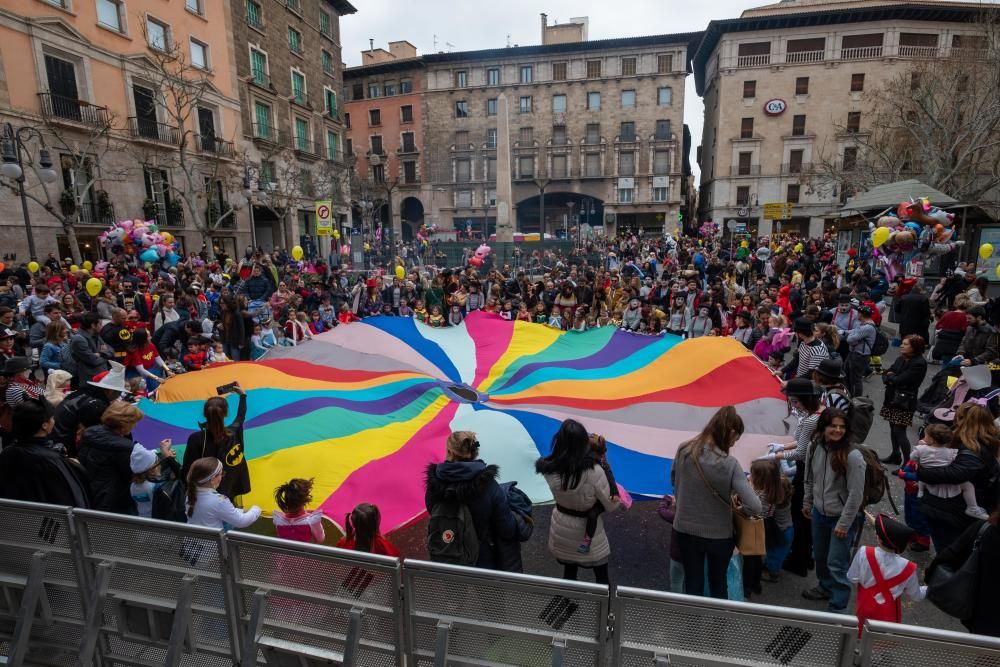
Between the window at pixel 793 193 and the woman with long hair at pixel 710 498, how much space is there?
4082cm

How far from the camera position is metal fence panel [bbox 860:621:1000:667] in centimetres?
199

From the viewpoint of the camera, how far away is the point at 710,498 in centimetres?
320

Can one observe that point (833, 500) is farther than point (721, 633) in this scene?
Yes

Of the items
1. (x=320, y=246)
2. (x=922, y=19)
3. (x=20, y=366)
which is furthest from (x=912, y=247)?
(x=922, y=19)

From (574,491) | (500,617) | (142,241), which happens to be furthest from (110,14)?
(500,617)

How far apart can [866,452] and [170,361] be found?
8.22m

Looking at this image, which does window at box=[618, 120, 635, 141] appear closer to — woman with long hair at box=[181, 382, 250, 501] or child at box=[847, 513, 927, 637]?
woman with long hair at box=[181, 382, 250, 501]

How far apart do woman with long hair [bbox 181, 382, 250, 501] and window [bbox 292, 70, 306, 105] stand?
31.8 meters

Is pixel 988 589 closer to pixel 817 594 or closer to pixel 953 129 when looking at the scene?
pixel 817 594

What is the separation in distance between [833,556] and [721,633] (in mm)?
1836

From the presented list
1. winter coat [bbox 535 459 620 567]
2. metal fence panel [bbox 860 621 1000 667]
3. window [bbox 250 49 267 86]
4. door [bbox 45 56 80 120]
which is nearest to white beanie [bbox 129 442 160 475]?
winter coat [bbox 535 459 620 567]

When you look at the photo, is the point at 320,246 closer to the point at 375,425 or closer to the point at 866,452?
the point at 375,425

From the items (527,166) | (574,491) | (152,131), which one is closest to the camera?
(574,491)

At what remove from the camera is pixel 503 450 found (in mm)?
4820
